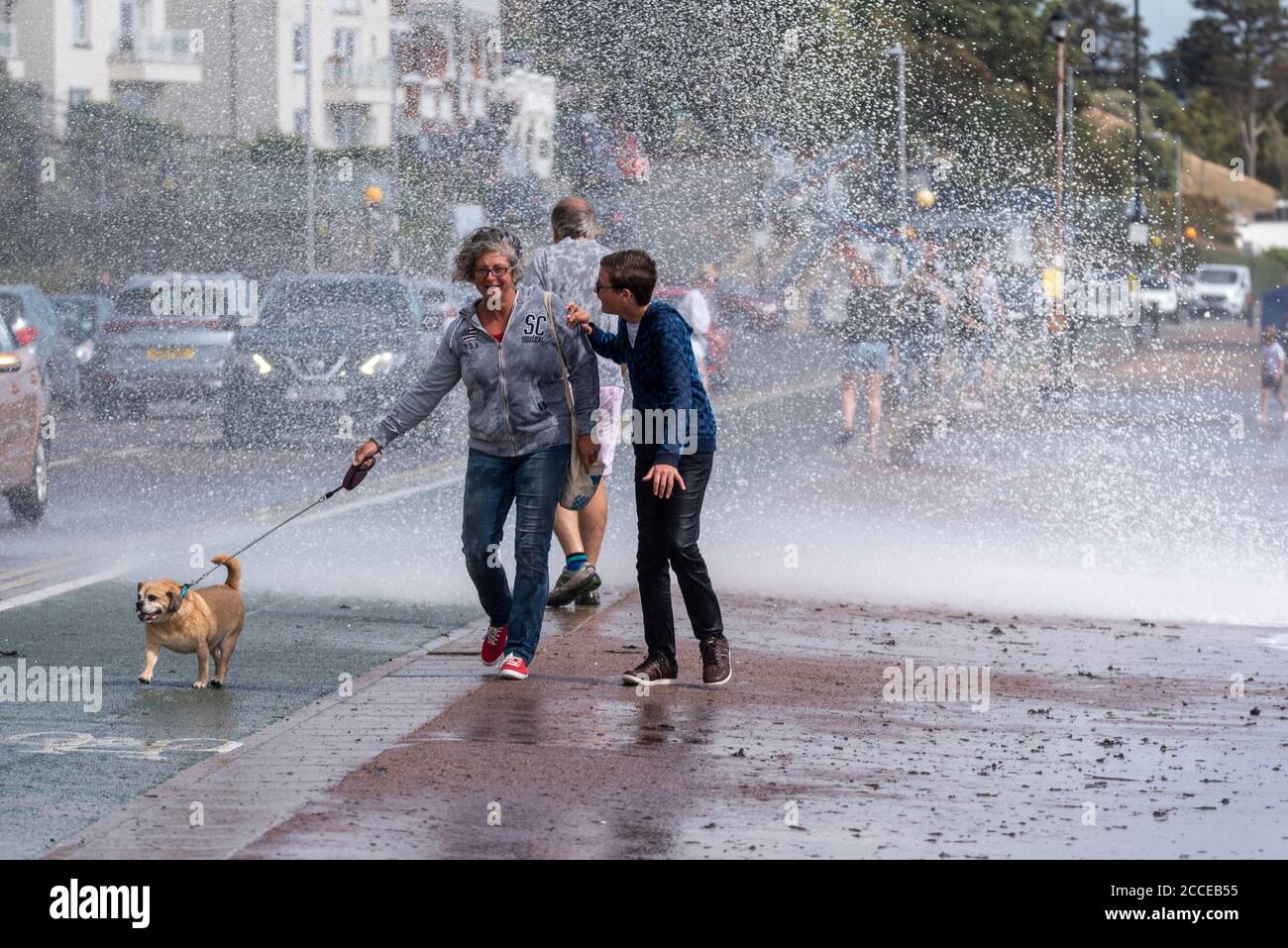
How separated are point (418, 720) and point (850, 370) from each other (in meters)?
12.5

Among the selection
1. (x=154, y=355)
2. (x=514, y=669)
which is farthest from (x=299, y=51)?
(x=514, y=669)

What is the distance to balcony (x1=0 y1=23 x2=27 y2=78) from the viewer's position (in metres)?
55.6

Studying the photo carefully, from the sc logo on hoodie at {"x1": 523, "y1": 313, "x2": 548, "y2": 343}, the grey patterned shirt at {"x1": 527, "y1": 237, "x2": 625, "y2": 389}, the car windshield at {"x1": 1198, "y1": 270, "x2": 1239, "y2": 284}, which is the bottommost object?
the sc logo on hoodie at {"x1": 523, "y1": 313, "x2": 548, "y2": 343}

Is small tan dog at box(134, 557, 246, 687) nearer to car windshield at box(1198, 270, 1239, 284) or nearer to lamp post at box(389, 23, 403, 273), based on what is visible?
lamp post at box(389, 23, 403, 273)

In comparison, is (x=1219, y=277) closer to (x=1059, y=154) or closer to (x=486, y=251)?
(x=1059, y=154)

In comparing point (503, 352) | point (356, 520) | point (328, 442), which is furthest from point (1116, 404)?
point (503, 352)

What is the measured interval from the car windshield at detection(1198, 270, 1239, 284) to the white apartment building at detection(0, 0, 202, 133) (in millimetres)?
31849

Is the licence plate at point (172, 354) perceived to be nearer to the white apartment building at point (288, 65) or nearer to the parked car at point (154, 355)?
the parked car at point (154, 355)

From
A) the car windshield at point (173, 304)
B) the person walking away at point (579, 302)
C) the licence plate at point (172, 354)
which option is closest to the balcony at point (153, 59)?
the car windshield at point (173, 304)

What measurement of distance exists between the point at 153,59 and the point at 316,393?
35.3 m

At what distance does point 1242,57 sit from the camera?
6540 inches

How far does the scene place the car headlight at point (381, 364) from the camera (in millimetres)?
21302

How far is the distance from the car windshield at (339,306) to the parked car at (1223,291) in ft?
156

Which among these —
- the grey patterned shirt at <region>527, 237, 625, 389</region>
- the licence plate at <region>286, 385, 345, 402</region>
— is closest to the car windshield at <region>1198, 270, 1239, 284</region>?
the licence plate at <region>286, 385, 345, 402</region>
